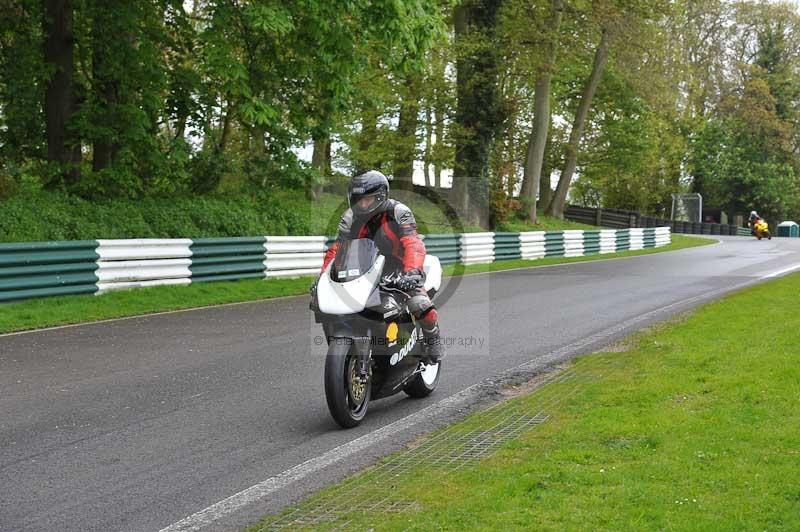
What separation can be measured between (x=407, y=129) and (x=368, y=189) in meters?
28.1

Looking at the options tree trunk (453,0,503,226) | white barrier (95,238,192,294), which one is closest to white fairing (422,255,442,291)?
white barrier (95,238,192,294)

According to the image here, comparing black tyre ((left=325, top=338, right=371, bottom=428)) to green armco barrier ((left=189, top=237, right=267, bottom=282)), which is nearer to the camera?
black tyre ((left=325, top=338, right=371, bottom=428))

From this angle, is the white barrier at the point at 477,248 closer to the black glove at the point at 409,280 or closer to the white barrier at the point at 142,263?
the white barrier at the point at 142,263

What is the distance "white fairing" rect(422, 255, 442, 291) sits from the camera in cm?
788

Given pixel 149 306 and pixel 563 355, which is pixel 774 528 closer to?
pixel 563 355

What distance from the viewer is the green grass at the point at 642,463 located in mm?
4648

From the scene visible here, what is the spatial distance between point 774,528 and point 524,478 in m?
1.41

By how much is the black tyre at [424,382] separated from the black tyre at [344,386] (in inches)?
35.0

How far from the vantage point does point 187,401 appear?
7.76 metres

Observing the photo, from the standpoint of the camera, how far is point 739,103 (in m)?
62.2

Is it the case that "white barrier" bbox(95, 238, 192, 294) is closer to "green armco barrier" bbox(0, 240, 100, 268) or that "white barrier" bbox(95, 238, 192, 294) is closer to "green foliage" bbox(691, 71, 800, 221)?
"green armco barrier" bbox(0, 240, 100, 268)

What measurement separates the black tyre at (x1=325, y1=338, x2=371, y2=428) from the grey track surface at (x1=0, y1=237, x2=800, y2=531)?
150mm

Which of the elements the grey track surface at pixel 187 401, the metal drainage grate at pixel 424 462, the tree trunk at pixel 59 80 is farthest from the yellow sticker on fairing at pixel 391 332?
the tree trunk at pixel 59 80

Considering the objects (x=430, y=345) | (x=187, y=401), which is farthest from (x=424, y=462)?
(x=187, y=401)
